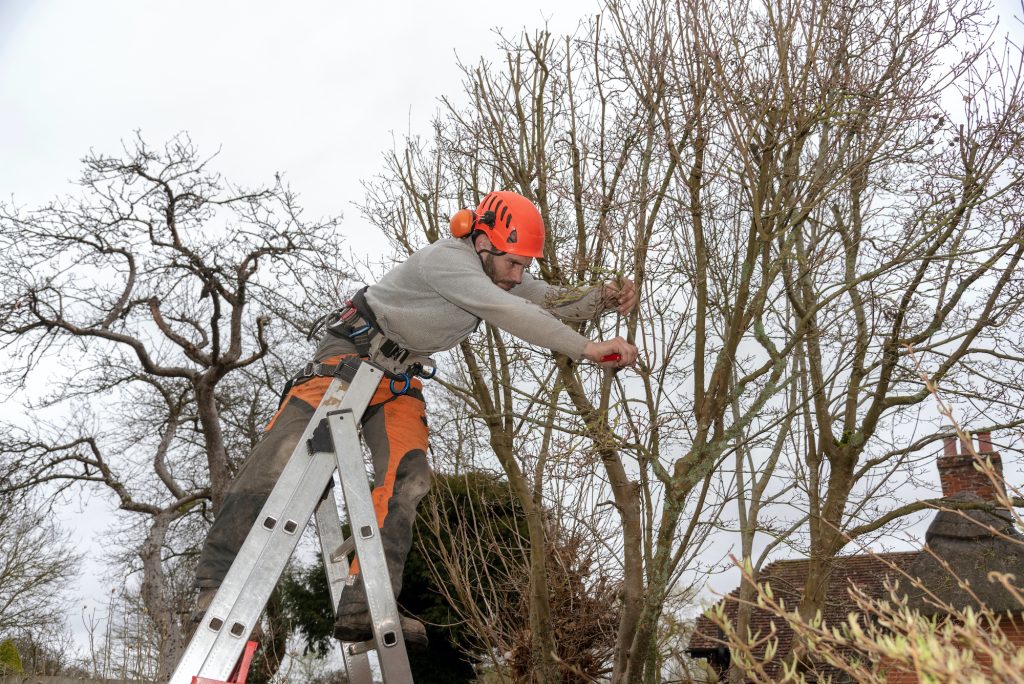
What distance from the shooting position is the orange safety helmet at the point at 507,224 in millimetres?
3799

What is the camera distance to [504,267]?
→ 3.92 m

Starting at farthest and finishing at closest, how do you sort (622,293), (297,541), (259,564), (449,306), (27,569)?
1. (27,569)
2. (622,293)
3. (449,306)
4. (297,541)
5. (259,564)

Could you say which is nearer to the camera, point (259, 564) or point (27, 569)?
point (259, 564)

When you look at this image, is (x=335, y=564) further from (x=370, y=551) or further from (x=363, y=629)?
(x=370, y=551)

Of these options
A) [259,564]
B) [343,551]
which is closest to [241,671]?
[259,564]

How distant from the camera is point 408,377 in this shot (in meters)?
3.70

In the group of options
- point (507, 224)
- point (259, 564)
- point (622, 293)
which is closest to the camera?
point (259, 564)

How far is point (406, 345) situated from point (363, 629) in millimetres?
1127

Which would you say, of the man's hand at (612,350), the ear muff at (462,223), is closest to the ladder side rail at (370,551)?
the man's hand at (612,350)

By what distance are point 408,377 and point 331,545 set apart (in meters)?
0.77

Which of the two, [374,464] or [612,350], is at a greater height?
[612,350]

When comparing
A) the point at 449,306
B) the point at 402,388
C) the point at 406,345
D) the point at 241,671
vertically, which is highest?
the point at 449,306

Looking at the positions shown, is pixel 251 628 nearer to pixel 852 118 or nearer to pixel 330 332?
pixel 330 332

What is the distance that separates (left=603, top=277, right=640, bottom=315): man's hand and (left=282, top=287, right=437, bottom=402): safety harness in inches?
36.1
